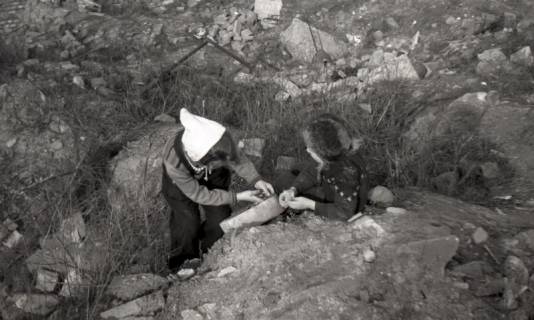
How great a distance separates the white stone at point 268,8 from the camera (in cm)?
559

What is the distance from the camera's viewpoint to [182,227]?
2.91m

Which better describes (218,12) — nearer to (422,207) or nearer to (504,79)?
(504,79)

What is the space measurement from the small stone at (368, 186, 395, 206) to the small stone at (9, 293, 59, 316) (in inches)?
74.4

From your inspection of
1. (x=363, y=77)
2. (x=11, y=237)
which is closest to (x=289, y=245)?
(x=11, y=237)

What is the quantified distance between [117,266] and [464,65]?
140 inches

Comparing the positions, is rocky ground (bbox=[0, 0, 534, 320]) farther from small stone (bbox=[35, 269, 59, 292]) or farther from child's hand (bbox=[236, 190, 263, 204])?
child's hand (bbox=[236, 190, 263, 204])

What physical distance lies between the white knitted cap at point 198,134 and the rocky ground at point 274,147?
1.80ft

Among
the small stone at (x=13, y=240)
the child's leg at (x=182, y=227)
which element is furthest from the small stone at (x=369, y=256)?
the small stone at (x=13, y=240)

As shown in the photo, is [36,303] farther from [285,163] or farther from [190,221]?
[285,163]

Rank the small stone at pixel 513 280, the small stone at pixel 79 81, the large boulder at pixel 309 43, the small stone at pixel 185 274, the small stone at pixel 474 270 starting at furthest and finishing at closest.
→ the large boulder at pixel 309 43 → the small stone at pixel 79 81 → the small stone at pixel 185 274 → the small stone at pixel 474 270 → the small stone at pixel 513 280

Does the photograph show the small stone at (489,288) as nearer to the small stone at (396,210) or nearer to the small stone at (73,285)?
the small stone at (396,210)

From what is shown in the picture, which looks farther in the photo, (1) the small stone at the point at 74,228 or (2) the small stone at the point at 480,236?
(1) the small stone at the point at 74,228

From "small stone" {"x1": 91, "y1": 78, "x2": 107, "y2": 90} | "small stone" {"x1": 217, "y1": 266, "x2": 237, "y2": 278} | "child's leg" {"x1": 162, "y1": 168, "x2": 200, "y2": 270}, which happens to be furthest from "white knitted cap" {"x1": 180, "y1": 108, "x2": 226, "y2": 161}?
"small stone" {"x1": 91, "y1": 78, "x2": 107, "y2": 90}

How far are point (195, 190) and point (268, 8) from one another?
371cm
